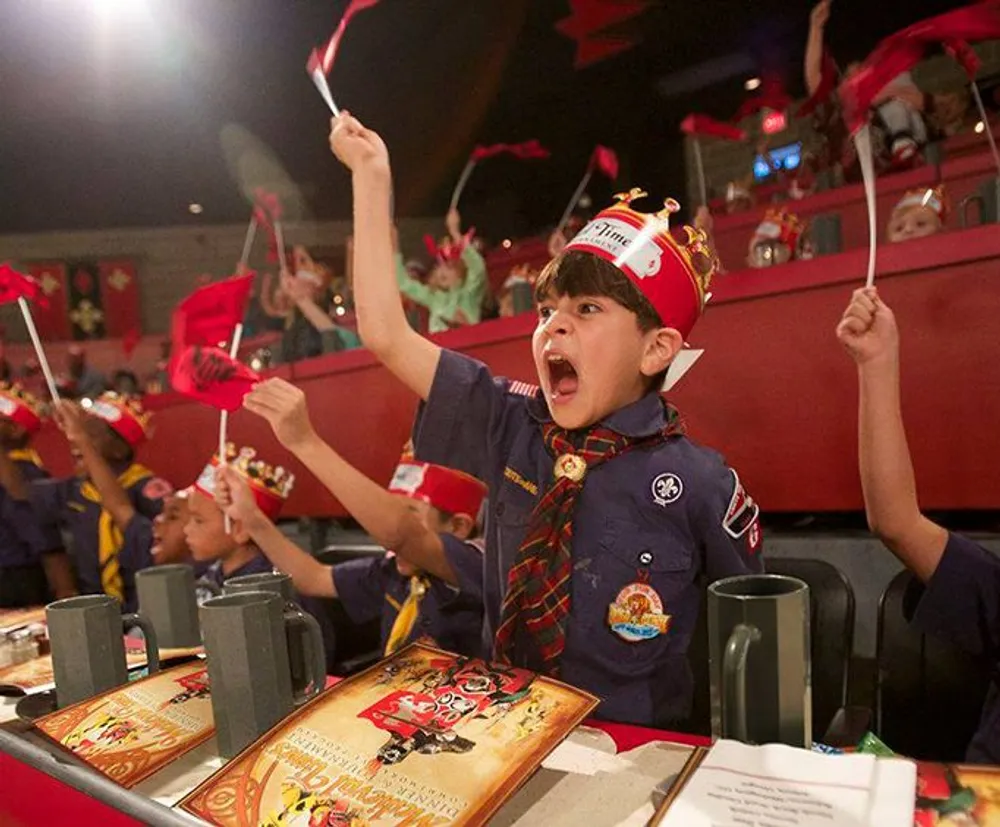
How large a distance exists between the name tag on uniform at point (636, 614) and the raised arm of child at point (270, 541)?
41.4 inches

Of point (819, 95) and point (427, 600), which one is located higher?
point (819, 95)

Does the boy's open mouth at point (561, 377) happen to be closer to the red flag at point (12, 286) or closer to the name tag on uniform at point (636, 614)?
the name tag on uniform at point (636, 614)

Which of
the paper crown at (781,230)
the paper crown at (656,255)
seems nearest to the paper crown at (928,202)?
the paper crown at (781,230)

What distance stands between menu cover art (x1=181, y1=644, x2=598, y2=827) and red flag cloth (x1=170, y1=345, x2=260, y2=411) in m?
0.78

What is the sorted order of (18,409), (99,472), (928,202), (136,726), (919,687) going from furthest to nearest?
(18,409), (99,472), (928,202), (919,687), (136,726)

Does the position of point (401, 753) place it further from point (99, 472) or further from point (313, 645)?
point (99, 472)

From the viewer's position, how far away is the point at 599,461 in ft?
→ 3.76

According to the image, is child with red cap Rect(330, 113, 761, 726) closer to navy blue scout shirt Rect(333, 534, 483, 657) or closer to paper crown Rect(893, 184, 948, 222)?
navy blue scout shirt Rect(333, 534, 483, 657)

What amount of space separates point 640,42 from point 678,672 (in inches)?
212

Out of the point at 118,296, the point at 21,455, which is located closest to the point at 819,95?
the point at 21,455

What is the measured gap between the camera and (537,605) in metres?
1.09

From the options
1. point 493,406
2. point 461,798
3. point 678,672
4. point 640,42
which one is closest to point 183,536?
point 493,406

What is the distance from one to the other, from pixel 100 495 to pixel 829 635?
2.44 metres

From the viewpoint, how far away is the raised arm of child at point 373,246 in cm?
117
